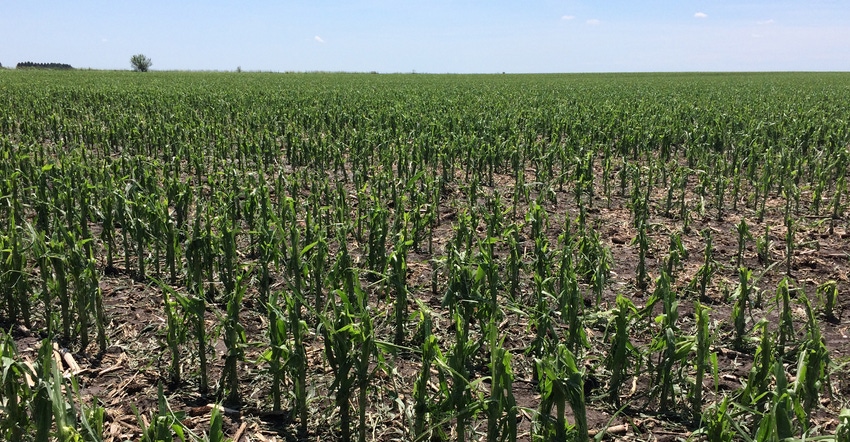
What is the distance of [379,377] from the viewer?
311cm

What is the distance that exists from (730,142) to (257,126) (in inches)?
349

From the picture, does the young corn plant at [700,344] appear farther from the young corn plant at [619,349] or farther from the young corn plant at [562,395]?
the young corn plant at [562,395]

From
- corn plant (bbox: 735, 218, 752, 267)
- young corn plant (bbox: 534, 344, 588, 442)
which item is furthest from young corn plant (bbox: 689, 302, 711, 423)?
corn plant (bbox: 735, 218, 752, 267)

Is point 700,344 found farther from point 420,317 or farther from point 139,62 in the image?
point 139,62

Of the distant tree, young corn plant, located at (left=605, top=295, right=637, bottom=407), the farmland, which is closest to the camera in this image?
the farmland

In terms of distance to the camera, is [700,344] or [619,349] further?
[619,349]

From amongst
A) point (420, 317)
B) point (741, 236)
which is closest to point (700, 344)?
point (420, 317)

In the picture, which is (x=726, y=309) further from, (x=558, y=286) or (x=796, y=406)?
(x=796, y=406)

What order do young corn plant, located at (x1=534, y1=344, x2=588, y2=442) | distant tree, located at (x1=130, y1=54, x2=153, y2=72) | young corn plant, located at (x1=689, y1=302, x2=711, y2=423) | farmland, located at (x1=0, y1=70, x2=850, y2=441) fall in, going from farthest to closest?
distant tree, located at (x1=130, y1=54, x2=153, y2=72)
young corn plant, located at (x1=689, y1=302, x2=711, y2=423)
farmland, located at (x1=0, y1=70, x2=850, y2=441)
young corn plant, located at (x1=534, y1=344, x2=588, y2=442)

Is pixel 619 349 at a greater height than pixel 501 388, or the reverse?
pixel 501 388

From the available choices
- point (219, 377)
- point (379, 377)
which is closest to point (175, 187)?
point (219, 377)

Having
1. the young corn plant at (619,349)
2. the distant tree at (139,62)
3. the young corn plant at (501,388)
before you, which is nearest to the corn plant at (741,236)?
the young corn plant at (619,349)

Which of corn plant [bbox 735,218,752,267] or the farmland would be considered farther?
corn plant [bbox 735,218,752,267]

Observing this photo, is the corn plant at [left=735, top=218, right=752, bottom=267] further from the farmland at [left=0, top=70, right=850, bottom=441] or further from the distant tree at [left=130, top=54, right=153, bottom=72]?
the distant tree at [left=130, top=54, right=153, bottom=72]
